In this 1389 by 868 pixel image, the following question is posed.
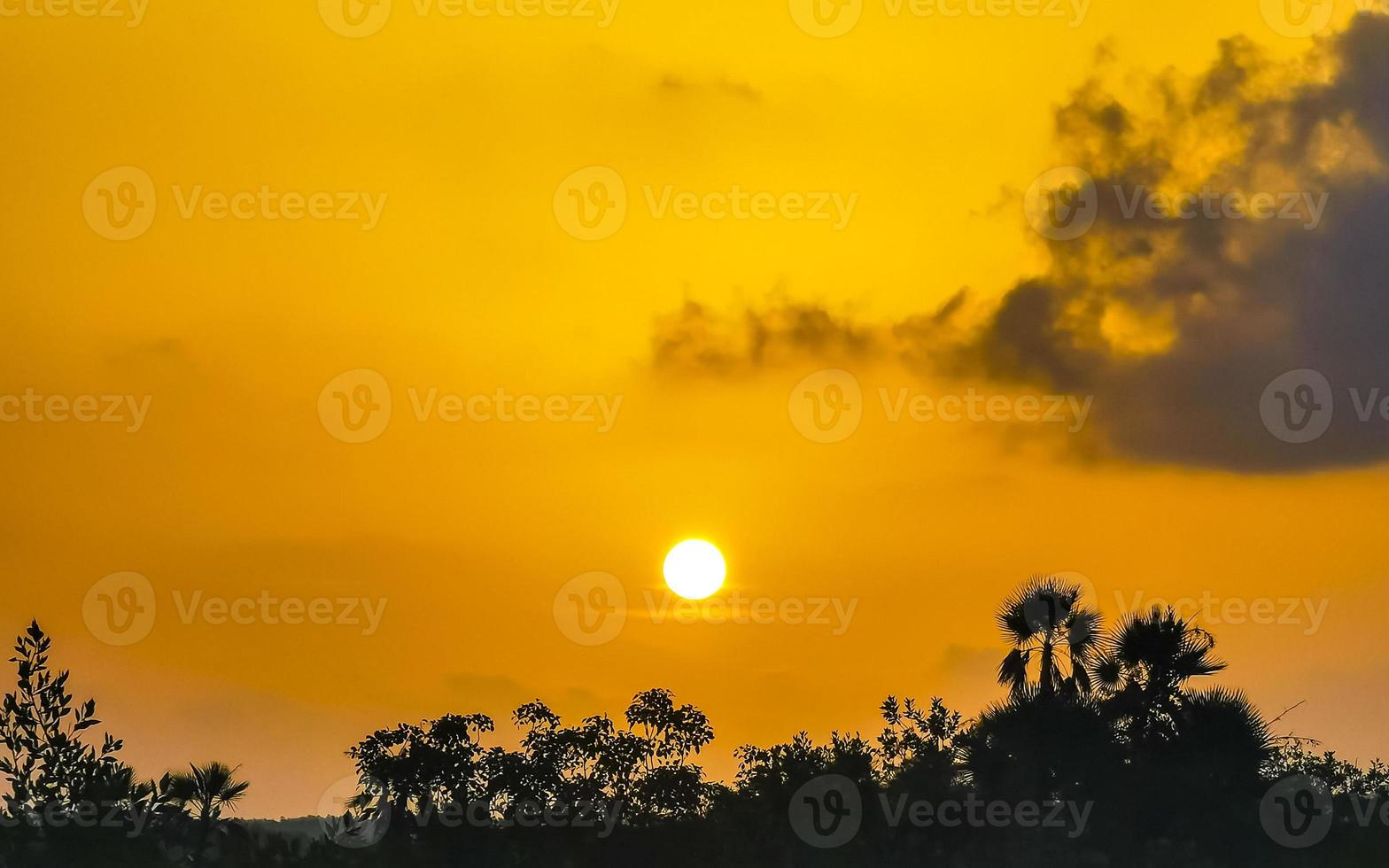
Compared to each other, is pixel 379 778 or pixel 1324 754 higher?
pixel 1324 754

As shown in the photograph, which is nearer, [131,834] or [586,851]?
[131,834]

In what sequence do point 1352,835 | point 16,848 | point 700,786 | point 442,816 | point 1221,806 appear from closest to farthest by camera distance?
point 16,848, point 1221,806, point 1352,835, point 442,816, point 700,786

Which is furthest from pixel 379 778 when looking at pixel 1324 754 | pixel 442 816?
pixel 1324 754

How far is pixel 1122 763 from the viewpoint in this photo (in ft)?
163

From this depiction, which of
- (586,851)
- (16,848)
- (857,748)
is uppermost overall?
(857,748)

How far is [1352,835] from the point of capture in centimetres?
5225

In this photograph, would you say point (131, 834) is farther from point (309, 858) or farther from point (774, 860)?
point (774, 860)

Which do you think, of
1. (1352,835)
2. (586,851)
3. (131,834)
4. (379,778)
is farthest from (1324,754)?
(131,834)

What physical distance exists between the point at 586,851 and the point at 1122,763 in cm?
1681

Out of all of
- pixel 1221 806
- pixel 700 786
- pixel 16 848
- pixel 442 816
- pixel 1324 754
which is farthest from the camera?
pixel 1324 754

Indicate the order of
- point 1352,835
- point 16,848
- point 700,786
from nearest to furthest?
point 16,848 → point 1352,835 → point 700,786

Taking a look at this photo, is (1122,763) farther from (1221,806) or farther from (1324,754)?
(1324,754)

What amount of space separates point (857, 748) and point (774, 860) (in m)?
6.73

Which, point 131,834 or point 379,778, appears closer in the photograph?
point 131,834
